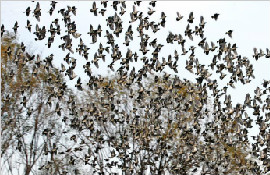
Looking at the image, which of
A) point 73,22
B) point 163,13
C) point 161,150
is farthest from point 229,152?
point 73,22

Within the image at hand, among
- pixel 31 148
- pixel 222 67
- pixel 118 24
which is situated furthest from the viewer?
pixel 31 148

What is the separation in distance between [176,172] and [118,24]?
7.51 m

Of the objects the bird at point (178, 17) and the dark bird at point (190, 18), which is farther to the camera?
the dark bird at point (190, 18)

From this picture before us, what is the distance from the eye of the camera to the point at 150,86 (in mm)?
27469

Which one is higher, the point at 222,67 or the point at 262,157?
the point at 222,67

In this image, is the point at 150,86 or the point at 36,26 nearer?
the point at 36,26

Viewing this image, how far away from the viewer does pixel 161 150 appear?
23.5m

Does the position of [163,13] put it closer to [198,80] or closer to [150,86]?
[198,80]

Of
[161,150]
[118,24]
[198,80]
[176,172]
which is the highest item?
[118,24]

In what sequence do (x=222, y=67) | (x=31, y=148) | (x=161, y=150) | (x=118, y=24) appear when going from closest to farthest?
1. (x=118, y=24)
2. (x=222, y=67)
3. (x=161, y=150)
4. (x=31, y=148)

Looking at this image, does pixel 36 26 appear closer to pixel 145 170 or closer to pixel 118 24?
pixel 118 24

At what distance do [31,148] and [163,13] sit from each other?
12199mm

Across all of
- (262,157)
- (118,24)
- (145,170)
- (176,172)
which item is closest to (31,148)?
(145,170)

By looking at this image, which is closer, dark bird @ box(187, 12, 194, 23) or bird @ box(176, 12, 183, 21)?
bird @ box(176, 12, 183, 21)
